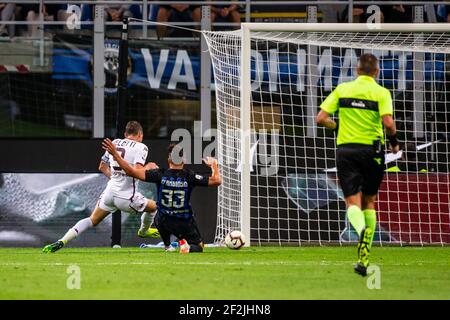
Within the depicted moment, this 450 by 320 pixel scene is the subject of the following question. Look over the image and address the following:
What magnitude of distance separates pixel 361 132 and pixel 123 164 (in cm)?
367

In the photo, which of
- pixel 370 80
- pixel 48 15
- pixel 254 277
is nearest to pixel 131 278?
pixel 254 277

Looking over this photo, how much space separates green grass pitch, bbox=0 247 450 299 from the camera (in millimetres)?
8914

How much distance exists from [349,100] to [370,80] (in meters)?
0.28

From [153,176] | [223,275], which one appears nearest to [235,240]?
[153,176]

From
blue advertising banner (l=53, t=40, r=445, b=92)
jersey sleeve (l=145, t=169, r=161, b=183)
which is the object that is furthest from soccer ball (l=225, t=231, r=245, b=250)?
blue advertising banner (l=53, t=40, r=445, b=92)

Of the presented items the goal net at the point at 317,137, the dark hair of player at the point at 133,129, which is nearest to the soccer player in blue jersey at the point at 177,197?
the dark hair of player at the point at 133,129

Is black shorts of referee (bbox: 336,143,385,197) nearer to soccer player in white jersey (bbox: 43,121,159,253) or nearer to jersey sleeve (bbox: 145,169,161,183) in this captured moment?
jersey sleeve (bbox: 145,169,161,183)

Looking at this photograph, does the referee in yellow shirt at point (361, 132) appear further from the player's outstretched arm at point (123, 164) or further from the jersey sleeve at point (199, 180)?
the jersey sleeve at point (199, 180)

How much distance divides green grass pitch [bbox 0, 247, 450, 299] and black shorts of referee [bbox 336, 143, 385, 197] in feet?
2.78

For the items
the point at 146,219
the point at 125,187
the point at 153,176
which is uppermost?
the point at 153,176

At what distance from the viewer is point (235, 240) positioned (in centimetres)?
1459

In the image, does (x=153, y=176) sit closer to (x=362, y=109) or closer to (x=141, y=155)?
(x=141, y=155)

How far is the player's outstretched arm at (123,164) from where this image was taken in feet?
43.0
